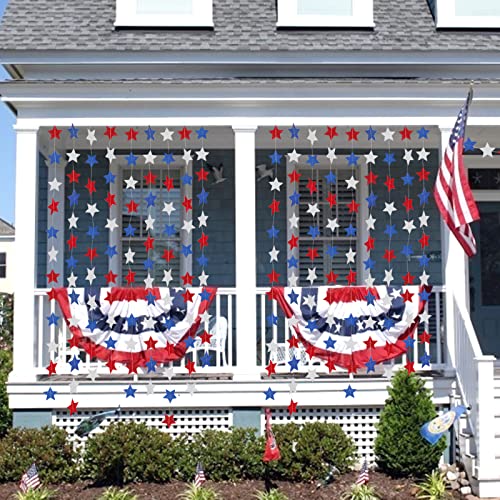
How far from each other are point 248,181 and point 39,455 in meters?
3.70

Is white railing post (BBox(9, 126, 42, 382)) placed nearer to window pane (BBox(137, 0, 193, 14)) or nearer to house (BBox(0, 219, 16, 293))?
window pane (BBox(137, 0, 193, 14))

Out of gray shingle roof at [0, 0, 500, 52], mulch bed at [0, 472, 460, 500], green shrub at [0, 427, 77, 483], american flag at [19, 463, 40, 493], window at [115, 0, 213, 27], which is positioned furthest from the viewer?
window at [115, 0, 213, 27]

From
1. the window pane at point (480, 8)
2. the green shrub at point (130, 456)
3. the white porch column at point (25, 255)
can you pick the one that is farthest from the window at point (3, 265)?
the window pane at point (480, 8)

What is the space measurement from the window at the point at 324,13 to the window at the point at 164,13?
101 centimetres

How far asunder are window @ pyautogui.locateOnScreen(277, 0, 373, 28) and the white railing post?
3680 mm

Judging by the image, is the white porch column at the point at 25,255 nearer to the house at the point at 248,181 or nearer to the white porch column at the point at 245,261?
the house at the point at 248,181

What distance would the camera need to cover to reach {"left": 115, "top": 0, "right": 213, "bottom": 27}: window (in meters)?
9.46

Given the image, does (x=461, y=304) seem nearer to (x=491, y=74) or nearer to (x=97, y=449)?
(x=491, y=74)

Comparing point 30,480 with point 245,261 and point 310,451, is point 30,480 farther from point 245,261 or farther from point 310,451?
point 245,261

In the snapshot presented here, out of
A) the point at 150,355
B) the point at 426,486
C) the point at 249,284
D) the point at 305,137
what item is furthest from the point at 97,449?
the point at 305,137

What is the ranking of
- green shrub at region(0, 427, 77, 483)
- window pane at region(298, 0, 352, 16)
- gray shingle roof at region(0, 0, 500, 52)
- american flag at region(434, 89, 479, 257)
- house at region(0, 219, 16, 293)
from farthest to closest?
1. house at region(0, 219, 16, 293)
2. window pane at region(298, 0, 352, 16)
3. gray shingle roof at region(0, 0, 500, 52)
4. green shrub at region(0, 427, 77, 483)
5. american flag at region(434, 89, 479, 257)

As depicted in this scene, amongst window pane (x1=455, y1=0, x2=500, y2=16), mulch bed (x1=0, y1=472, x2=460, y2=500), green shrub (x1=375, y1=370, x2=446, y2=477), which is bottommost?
mulch bed (x1=0, y1=472, x2=460, y2=500)

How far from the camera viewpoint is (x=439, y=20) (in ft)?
31.3

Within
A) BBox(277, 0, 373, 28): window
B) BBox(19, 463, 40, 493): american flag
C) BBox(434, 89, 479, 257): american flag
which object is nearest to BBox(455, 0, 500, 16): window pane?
BBox(277, 0, 373, 28): window
